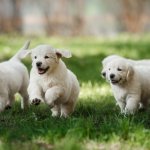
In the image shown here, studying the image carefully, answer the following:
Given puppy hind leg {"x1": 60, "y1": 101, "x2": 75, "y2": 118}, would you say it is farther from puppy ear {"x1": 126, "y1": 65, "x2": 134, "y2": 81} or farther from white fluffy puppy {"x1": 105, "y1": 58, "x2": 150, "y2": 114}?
puppy ear {"x1": 126, "y1": 65, "x2": 134, "y2": 81}

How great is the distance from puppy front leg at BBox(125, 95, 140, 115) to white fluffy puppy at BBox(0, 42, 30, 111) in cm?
141

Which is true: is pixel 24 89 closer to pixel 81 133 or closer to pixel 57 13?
pixel 81 133

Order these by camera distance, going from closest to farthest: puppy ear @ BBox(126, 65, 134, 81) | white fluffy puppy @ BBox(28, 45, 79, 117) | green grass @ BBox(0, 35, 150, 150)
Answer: green grass @ BBox(0, 35, 150, 150)
white fluffy puppy @ BBox(28, 45, 79, 117)
puppy ear @ BBox(126, 65, 134, 81)

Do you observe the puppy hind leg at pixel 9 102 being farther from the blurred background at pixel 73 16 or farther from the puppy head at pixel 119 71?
the blurred background at pixel 73 16

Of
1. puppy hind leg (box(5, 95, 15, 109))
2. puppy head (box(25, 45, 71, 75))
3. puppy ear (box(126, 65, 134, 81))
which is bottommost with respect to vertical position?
puppy hind leg (box(5, 95, 15, 109))

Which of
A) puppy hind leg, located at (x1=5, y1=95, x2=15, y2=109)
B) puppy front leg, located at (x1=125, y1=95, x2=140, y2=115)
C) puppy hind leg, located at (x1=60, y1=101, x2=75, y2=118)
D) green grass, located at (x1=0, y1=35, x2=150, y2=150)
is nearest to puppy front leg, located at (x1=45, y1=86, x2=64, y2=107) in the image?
green grass, located at (x1=0, y1=35, x2=150, y2=150)

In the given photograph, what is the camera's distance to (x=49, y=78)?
7672 mm

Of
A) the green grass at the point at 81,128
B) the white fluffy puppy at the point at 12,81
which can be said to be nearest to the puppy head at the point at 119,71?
the green grass at the point at 81,128

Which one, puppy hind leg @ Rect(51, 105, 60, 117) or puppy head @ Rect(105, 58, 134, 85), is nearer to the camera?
puppy head @ Rect(105, 58, 134, 85)

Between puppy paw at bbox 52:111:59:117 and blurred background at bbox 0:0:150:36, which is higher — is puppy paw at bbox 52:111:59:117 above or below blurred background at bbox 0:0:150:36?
below

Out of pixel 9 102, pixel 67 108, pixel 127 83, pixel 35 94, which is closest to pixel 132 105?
pixel 127 83

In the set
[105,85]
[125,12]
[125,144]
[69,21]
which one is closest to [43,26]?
[69,21]

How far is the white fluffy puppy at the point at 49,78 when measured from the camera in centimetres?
752

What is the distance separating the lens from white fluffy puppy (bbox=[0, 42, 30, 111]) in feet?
26.3
